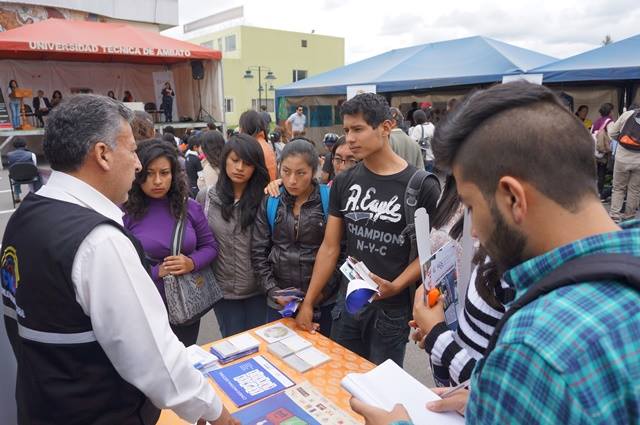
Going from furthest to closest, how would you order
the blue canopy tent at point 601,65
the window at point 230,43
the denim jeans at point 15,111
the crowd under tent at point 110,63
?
the window at point 230,43
the denim jeans at point 15,111
the crowd under tent at point 110,63
the blue canopy tent at point 601,65

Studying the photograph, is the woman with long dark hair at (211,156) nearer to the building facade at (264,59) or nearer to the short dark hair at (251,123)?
the short dark hair at (251,123)

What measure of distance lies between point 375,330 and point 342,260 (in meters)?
0.40

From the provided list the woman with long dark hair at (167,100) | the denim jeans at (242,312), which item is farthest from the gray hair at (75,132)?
the woman with long dark hair at (167,100)

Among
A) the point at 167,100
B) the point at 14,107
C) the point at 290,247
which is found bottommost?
the point at 290,247

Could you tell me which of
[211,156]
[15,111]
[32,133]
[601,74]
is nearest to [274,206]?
[211,156]

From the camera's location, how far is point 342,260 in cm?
236

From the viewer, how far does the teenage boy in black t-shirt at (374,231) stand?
2.12m

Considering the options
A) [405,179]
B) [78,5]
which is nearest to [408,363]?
[405,179]

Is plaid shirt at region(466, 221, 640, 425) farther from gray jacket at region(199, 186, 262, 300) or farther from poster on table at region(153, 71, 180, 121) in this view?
poster on table at region(153, 71, 180, 121)

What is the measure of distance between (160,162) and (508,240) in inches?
78.1

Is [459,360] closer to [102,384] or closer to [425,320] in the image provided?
[425,320]

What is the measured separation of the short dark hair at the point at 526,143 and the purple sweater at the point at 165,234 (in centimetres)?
181

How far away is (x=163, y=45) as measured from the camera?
591 inches

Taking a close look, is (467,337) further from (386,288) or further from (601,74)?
(601,74)
